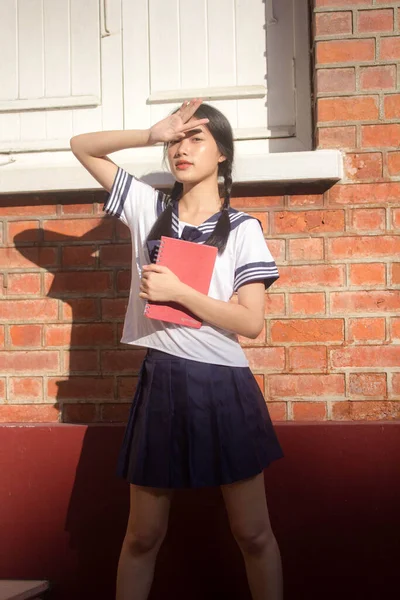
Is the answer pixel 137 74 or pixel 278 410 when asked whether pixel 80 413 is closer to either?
pixel 278 410

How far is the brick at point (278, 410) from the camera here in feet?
9.14

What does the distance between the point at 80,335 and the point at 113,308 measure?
0.56 ft

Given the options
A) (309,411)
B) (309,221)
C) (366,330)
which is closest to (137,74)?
(309,221)

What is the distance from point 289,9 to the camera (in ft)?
9.60

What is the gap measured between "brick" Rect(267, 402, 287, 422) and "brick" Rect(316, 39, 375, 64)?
4.25 feet

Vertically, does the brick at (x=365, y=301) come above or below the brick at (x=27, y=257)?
below

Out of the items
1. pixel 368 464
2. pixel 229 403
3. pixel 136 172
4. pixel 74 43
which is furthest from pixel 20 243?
pixel 368 464

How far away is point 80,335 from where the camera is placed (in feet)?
9.50

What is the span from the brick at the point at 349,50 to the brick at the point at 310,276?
77cm

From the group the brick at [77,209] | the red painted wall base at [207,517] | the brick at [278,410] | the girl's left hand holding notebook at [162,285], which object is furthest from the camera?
Result: the brick at [77,209]

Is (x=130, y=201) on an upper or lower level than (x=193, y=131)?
lower

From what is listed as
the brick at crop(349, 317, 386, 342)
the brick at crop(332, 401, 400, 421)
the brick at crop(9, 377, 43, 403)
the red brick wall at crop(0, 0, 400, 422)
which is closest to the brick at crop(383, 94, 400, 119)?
the red brick wall at crop(0, 0, 400, 422)

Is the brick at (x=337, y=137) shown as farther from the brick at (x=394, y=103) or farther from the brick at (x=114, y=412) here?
the brick at (x=114, y=412)

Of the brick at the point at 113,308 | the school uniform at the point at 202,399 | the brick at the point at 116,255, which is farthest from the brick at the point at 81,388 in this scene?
the school uniform at the point at 202,399
